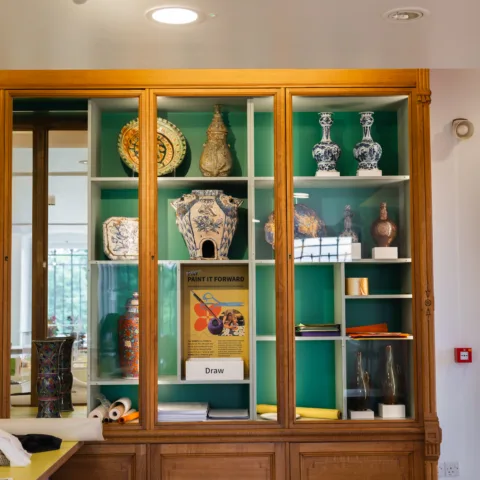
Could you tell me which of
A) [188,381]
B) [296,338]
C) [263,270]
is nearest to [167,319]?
[188,381]

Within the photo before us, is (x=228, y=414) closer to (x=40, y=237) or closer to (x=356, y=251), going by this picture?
(x=356, y=251)

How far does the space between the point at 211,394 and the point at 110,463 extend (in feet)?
1.94

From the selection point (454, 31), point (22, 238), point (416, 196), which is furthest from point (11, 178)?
point (454, 31)

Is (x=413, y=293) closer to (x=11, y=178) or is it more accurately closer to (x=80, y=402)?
(x=80, y=402)

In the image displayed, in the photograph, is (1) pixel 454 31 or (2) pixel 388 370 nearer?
(1) pixel 454 31

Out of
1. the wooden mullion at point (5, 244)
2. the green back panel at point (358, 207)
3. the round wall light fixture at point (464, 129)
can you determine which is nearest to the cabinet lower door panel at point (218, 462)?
the wooden mullion at point (5, 244)

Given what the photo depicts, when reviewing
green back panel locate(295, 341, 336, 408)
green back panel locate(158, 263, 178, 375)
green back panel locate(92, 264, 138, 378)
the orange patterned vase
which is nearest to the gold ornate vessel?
green back panel locate(158, 263, 178, 375)

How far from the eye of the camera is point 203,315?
12.9 feet

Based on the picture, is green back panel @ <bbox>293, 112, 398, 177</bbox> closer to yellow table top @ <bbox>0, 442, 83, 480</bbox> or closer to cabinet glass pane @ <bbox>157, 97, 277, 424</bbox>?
cabinet glass pane @ <bbox>157, 97, 277, 424</bbox>

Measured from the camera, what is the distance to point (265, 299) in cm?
388

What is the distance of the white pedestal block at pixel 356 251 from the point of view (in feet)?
12.9

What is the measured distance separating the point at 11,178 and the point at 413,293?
2.05 metres

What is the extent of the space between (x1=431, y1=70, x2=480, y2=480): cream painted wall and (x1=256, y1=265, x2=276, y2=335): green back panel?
1037 millimetres

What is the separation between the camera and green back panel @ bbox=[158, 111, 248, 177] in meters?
3.95
